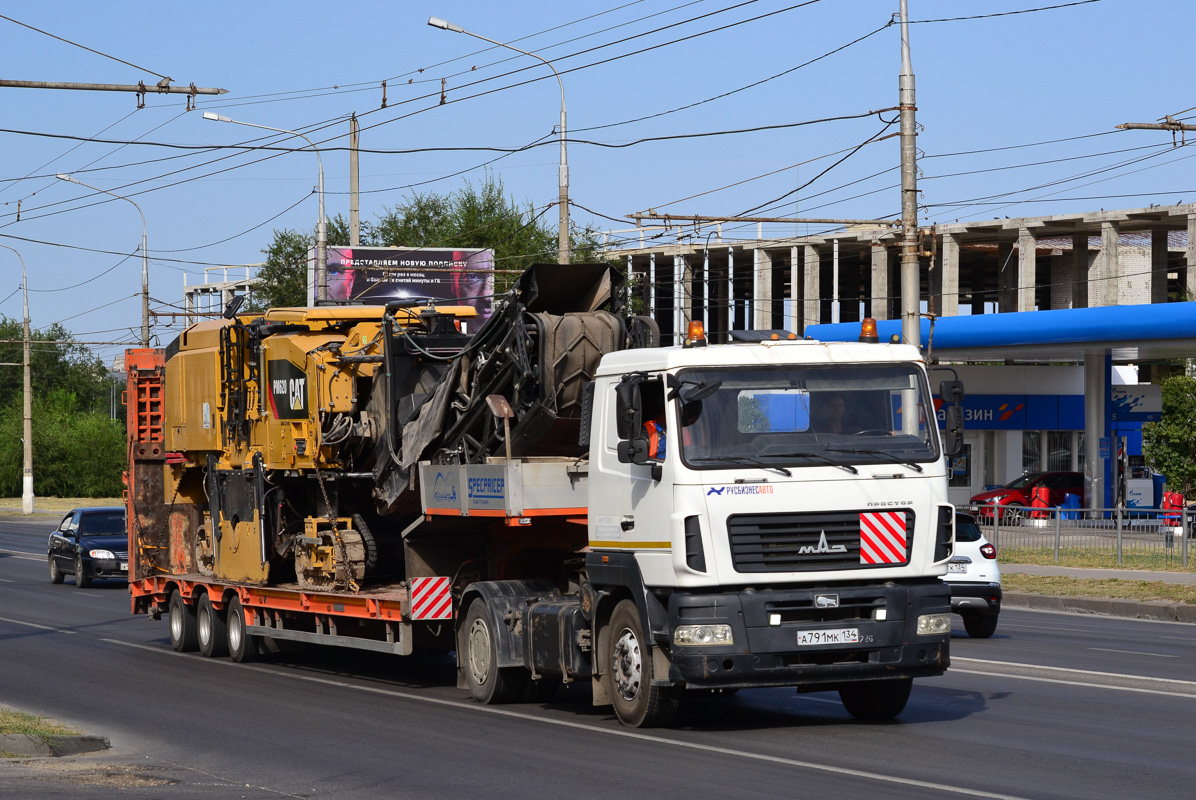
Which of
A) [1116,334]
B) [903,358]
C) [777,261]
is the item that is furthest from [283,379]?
[777,261]

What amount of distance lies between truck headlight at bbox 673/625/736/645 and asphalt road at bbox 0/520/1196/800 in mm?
719

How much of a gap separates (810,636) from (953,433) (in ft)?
6.38

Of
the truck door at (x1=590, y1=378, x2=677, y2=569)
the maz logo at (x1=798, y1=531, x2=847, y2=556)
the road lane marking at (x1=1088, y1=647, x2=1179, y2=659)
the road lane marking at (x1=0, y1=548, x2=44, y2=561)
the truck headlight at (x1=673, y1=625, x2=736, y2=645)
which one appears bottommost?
the road lane marking at (x1=0, y1=548, x2=44, y2=561)

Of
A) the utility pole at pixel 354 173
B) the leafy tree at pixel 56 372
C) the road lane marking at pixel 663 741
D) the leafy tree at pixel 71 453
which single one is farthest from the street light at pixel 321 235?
the leafy tree at pixel 56 372

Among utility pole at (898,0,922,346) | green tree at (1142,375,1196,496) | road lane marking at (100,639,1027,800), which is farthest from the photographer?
green tree at (1142,375,1196,496)

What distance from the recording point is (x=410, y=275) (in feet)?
161

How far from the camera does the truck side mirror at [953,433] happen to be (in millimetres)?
11008

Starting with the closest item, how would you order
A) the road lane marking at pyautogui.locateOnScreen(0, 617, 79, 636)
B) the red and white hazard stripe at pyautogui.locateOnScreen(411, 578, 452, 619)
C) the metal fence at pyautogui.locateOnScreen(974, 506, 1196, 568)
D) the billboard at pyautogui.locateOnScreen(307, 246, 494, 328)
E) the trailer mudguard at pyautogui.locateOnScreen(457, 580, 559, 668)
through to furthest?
1. the trailer mudguard at pyautogui.locateOnScreen(457, 580, 559, 668)
2. the red and white hazard stripe at pyautogui.locateOnScreen(411, 578, 452, 619)
3. the road lane marking at pyautogui.locateOnScreen(0, 617, 79, 636)
4. the metal fence at pyautogui.locateOnScreen(974, 506, 1196, 568)
5. the billboard at pyautogui.locateOnScreen(307, 246, 494, 328)

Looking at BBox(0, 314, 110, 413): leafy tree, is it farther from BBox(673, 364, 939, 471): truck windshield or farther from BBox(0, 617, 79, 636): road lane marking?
BBox(673, 364, 939, 471): truck windshield

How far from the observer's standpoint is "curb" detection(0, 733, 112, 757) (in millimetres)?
10195

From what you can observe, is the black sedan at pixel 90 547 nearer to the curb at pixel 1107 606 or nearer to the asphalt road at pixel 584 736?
the asphalt road at pixel 584 736

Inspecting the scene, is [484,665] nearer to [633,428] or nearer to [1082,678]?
[633,428]

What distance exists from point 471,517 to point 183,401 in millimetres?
7447

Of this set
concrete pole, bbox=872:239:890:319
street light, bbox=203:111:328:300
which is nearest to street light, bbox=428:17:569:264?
street light, bbox=203:111:328:300
